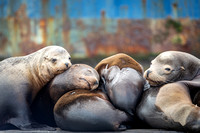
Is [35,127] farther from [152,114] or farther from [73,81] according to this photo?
[152,114]

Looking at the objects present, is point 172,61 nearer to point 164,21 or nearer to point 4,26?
point 164,21

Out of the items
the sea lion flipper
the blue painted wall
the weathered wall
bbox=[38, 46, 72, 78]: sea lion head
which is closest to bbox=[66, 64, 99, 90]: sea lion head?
bbox=[38, 46, 72, 78]: sea lion head

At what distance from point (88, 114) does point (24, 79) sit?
1.37 metres

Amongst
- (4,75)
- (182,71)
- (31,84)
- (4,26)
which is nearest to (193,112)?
(182,71)

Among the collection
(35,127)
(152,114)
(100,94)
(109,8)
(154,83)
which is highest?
(109,8)

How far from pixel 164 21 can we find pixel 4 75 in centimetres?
732

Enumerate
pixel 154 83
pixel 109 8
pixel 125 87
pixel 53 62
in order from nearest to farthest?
1. pixel 125 87
2. pixel 154 83
3. pixel 53 62
4. pixel 109 8

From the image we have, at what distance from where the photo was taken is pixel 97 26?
1089cm

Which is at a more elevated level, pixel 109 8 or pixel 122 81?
pixel 109 8

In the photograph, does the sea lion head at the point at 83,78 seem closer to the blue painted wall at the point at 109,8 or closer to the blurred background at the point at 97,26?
the blurred background at the point at 97,26

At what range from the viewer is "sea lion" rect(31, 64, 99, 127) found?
452 cm

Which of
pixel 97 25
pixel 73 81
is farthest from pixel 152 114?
pixel 97 25

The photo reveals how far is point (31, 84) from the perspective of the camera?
4.80 m

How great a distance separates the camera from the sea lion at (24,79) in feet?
14.8
